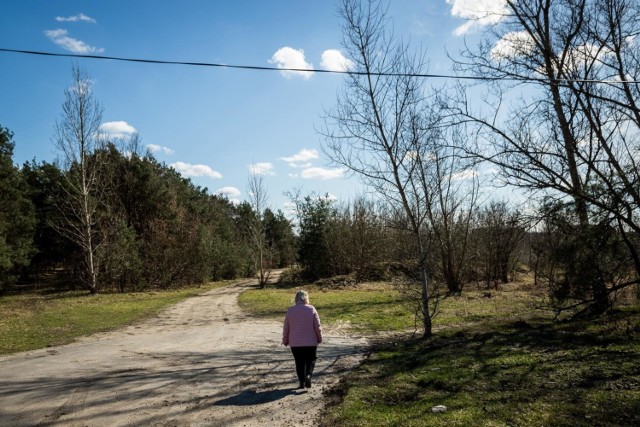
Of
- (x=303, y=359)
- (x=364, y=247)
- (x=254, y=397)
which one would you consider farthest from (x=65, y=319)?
(x=364, y=247)

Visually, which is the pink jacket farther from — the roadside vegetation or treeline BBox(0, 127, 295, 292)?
treeline BBox(0, 127, 295, 292)

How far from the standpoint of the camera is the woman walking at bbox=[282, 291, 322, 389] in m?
6.33

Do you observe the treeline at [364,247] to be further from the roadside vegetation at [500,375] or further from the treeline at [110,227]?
the roadside vegetation at [500,375]

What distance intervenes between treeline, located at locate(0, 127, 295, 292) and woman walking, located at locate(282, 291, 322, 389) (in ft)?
74.8

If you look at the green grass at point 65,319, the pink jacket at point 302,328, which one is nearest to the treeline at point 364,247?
the green grass at point 65,319

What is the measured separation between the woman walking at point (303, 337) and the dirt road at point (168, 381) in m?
0.33

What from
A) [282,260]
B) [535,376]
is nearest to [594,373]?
[535,376]

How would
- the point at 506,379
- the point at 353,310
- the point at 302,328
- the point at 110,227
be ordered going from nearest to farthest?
the point at 506,379, the point at 302,328, the point at 353,310, the point at 110,227

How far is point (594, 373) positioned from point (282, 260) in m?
61.0

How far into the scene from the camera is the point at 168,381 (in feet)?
22.7

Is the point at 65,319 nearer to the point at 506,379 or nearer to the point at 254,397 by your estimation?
the point at 254,397

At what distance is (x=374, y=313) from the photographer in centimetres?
1579

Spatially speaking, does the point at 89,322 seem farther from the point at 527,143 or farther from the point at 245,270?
the point at 245,270

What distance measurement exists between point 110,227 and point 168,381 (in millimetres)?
24795
